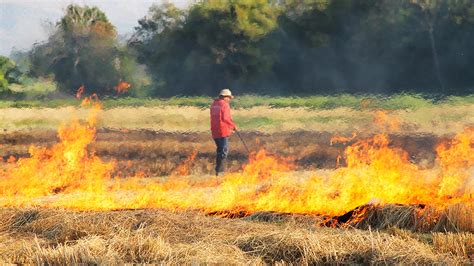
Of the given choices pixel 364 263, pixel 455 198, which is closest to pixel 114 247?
pixel 364 263

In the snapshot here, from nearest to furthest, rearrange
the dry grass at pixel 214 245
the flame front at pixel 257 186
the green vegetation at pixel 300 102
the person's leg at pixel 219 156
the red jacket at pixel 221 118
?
the dry grass at pixel 214 245
the flame front at pixel 257 186
the green vegetation at pixel 300 102
the red jacket at pixel 221 118
the person's leg at pixel 219 156

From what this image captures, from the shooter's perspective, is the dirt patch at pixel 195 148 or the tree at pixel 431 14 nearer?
the dirt patch at pixel 195 148

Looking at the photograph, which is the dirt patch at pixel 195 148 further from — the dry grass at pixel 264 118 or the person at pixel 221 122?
the person at pixel 221 122

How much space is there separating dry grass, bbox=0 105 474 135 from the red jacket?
2.47m

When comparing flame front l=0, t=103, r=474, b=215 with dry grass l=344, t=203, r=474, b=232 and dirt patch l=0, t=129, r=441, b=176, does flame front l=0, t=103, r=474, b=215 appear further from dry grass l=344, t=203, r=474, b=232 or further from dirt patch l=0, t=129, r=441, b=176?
dirt patch l=0, t=129, r=441, b=176

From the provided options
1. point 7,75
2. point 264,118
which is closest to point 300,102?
point 264,118

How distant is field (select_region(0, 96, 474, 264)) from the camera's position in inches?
313

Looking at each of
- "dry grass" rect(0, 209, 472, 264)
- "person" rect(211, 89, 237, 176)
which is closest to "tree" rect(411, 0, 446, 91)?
"person" rect(211, 89, 237, 176)

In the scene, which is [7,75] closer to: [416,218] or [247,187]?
[247,187]

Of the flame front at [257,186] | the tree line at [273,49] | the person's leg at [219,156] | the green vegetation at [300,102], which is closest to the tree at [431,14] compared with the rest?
the tree line at [273,49]

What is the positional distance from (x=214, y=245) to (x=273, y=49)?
2082 centimetres

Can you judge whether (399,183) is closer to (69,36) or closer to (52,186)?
(52,186)

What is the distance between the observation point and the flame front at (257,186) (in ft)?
37.9

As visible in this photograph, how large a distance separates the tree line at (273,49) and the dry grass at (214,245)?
28.3 feet
